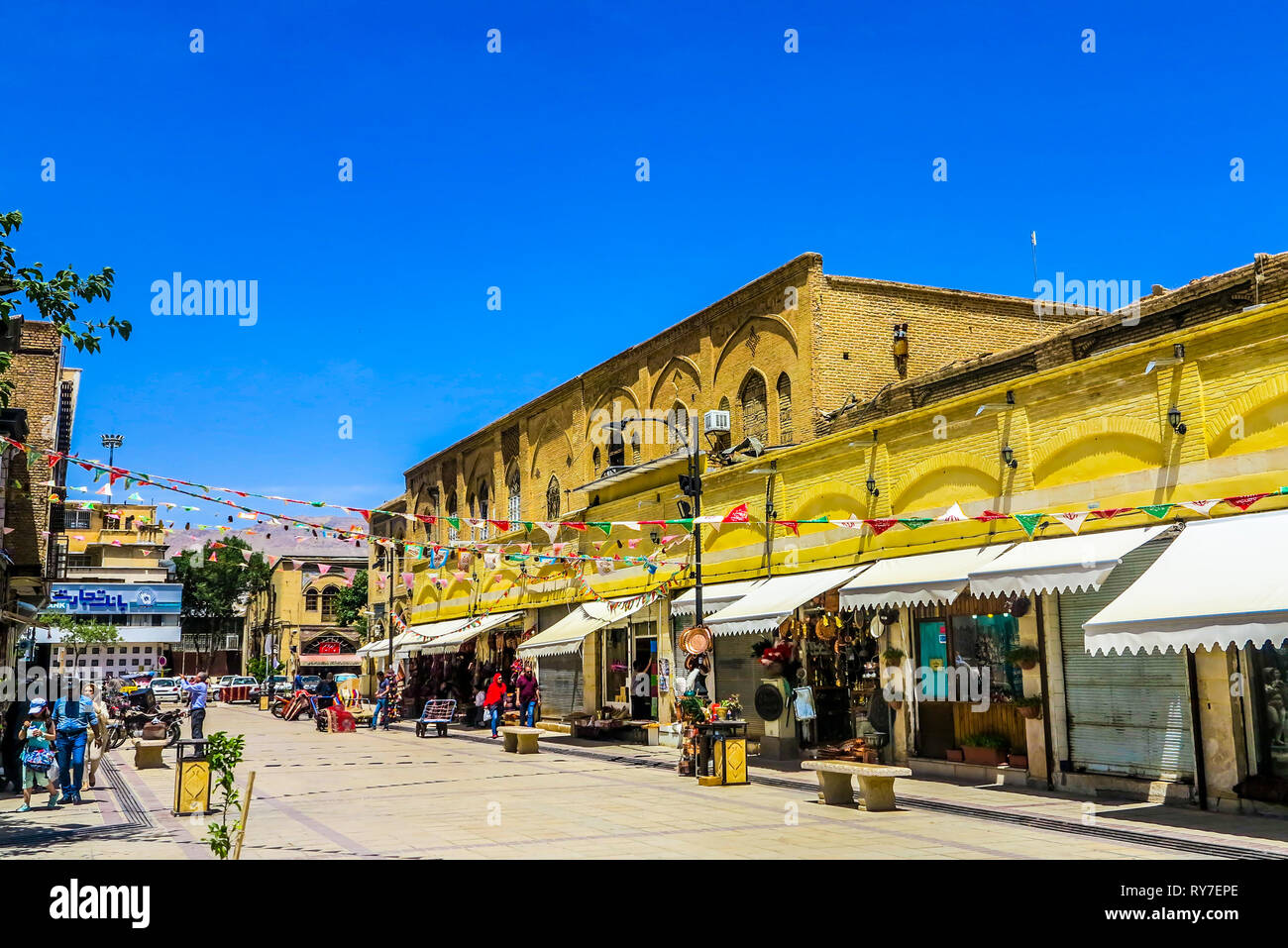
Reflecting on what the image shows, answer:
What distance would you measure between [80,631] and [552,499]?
38578mm

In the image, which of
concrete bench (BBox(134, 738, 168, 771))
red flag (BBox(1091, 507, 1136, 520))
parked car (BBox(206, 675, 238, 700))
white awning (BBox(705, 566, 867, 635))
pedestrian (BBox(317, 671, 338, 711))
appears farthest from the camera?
parked car (BBox(206, 675, 238, 700))

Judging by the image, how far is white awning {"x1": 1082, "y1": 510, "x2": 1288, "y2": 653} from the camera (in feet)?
35.9

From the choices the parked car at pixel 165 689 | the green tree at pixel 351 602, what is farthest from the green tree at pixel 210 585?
the parked car at pixel 165 689

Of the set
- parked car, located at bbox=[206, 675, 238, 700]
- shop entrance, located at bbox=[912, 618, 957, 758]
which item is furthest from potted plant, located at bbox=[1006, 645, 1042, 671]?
parked car, located at bbox=[206, 675, 238, 700]

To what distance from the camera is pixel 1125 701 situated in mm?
14336

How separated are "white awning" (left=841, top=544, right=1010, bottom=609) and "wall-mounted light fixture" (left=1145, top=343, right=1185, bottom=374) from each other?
3.18 metres

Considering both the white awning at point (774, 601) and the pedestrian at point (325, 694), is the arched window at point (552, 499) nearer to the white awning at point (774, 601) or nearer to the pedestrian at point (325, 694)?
the pedestrian at point (325, 694)

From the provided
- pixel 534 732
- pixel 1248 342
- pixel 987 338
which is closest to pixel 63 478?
pixel 534 732

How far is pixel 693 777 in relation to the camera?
18359mm

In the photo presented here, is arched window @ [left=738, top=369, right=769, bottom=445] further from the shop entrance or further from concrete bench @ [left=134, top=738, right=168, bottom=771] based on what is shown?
concrete bench @ [left=134, top=738, right=168, bottom=771]

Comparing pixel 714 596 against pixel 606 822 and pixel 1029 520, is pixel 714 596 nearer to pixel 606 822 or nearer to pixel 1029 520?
pixel 1029 520

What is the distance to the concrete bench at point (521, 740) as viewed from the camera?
24.0m
